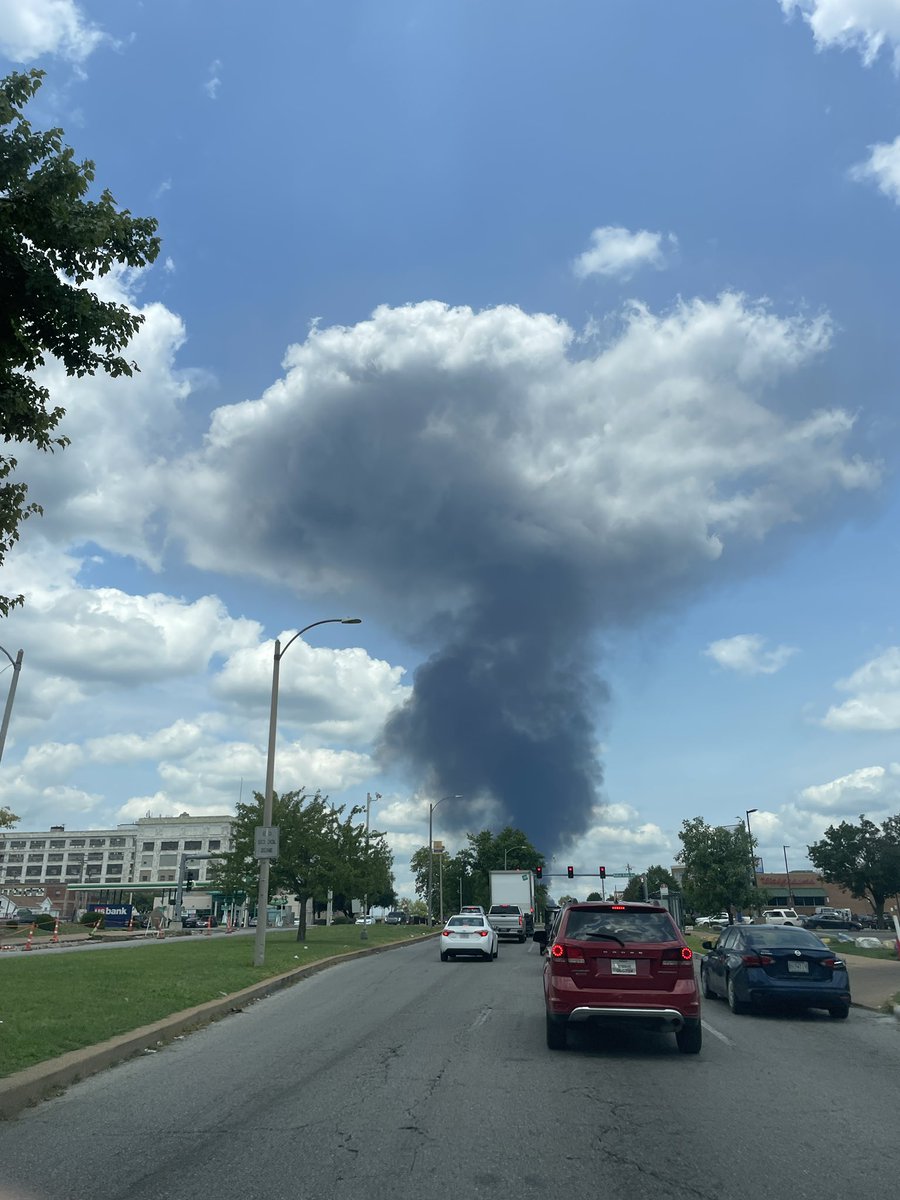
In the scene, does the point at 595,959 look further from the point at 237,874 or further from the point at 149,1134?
the point at 237,874

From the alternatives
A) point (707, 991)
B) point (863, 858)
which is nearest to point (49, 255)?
point (707, 991)

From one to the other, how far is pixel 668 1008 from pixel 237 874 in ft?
97.8

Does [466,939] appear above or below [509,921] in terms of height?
below

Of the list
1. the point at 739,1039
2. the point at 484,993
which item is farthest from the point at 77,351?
the point at 484,993

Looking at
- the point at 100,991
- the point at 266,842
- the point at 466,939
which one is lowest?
the point at 100,991

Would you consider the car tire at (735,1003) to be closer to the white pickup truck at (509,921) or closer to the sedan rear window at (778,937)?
the sedan rear window at (778,937)

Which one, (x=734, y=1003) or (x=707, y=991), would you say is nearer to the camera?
(x=734, y=1003)

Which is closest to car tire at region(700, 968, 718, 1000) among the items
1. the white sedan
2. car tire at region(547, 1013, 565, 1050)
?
car tire at region(547, 1013, 565, 1050)

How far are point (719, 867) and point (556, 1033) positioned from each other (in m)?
39.8

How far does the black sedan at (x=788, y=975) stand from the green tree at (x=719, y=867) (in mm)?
34241

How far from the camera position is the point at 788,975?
1438 centimetres

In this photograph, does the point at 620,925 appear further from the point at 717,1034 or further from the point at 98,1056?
the point at 98,1056

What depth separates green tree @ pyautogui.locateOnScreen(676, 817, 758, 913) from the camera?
47.5m

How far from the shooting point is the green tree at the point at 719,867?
4747 cm
